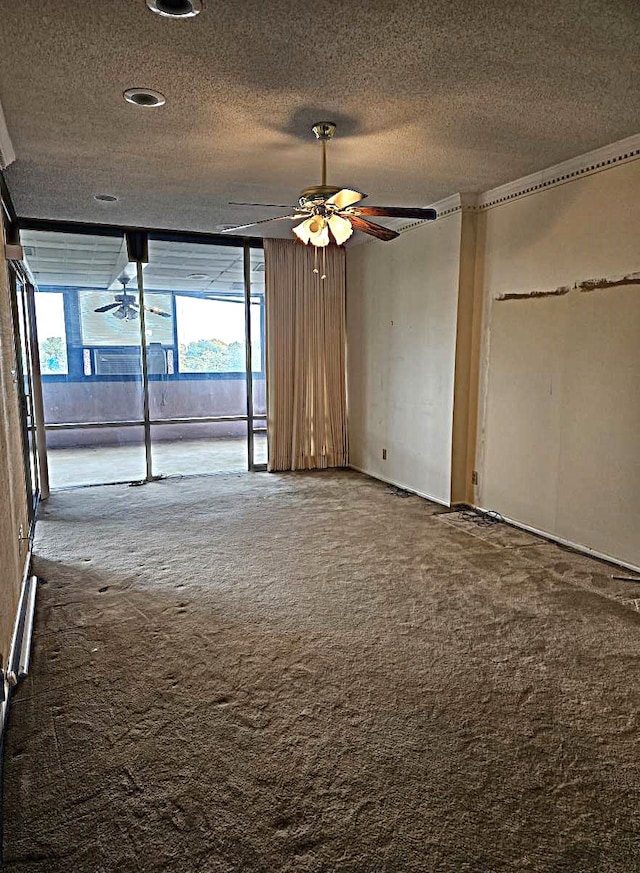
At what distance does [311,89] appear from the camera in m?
2.74

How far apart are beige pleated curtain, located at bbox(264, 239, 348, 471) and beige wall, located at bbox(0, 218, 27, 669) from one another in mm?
3269

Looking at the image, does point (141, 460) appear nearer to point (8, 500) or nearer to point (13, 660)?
point (8, 500)

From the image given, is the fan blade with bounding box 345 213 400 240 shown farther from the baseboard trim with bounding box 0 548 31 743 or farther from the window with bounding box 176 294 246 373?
the window with bounding box 176 294 246 373

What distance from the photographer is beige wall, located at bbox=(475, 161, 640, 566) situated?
11.6 feet

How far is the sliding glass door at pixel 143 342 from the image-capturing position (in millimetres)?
6223

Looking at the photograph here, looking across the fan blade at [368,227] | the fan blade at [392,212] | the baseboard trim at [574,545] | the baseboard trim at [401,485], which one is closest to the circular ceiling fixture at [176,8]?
the fan blade at [392,212]

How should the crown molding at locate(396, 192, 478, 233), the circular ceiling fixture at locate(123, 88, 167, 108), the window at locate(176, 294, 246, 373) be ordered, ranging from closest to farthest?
the circular ceiling fixture at locate(123, 88, 167, 108), the crown molding at locate(396, 192, 478, 233), the window at locate(176, 294, 246, 373)

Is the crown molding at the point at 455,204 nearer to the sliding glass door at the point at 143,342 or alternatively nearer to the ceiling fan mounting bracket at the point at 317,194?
the ceiling fan mounting bracket at the point at 317,194

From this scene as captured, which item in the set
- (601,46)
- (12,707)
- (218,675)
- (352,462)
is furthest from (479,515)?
(12,707)

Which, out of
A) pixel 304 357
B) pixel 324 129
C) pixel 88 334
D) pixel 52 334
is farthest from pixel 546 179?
pixel 52 334

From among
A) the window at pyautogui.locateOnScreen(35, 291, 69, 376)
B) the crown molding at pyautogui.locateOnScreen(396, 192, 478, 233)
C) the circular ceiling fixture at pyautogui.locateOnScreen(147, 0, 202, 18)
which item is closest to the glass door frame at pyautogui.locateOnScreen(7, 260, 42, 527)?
the window at pyautogui.locateOnScreen(35, 291, 69, 376)

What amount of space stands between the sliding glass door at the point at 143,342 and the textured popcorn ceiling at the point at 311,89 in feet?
6.38

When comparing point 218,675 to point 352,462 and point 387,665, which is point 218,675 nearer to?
point 387,665

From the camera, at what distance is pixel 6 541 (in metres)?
2.63
